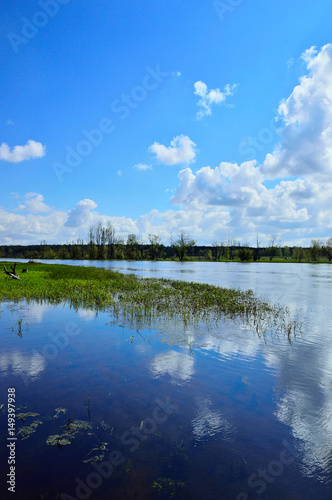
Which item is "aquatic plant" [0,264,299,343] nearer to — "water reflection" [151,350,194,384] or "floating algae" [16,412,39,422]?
"water reflection" [151,350,194,384]

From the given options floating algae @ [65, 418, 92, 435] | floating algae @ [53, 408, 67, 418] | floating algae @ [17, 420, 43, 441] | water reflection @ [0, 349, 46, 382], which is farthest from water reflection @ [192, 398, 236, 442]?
water reflection @ [0, 349, 46, 382]

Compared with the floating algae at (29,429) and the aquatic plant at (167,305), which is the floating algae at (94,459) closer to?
the floating algae at (29,429)

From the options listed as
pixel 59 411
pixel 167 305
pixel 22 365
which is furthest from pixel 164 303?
pixel 59 411

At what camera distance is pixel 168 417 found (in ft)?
22.1

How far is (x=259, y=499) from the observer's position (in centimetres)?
453

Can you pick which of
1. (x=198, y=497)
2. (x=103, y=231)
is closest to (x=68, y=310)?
(x=198, y=497)

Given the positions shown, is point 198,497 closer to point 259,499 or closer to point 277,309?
point 259,499

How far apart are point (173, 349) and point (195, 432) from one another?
526 centimetres

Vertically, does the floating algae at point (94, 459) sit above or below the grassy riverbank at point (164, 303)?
below

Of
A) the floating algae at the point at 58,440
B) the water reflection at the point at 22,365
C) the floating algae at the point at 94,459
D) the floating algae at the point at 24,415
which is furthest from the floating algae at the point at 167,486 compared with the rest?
the water reflection at the point at 22,365

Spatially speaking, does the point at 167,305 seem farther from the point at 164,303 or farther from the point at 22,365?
the point at 22,365

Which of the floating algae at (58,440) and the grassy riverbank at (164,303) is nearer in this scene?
the floating algae at (58,440)

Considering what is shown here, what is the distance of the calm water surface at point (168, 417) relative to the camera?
4836mm

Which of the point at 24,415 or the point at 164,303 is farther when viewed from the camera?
the point at 164,303
